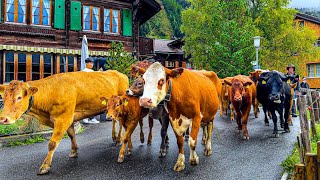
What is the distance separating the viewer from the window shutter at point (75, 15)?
64.8 ft

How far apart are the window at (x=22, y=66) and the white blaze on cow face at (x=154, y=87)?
15.2 metres

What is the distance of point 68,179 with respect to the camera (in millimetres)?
5234

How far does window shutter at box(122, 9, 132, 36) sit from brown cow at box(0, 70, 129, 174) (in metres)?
14.9

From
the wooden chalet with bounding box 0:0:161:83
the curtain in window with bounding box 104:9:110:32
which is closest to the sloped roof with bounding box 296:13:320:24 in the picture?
the wooden chalet with bounding box 0:0:161:83

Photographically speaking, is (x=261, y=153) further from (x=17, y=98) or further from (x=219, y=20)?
(x=219, y=20)

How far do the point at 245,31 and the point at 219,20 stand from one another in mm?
3741

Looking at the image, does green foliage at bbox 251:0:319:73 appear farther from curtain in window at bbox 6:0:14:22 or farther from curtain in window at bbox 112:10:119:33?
curtain in window at bbox 6:0:14:22

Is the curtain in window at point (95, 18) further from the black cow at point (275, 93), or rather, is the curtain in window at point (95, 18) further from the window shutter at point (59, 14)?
the black cow at point (275, 93)

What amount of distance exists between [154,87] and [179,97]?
64 cm

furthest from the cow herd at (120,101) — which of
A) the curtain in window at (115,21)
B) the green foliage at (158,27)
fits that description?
the green foliage at (158,27)

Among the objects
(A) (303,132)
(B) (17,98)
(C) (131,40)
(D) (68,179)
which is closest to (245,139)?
(A) (303,132)

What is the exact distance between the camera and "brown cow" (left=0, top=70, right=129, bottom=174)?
17.1 ft

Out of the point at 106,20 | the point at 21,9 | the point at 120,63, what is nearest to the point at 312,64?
the point at 106,20

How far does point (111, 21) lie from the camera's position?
844 inches
